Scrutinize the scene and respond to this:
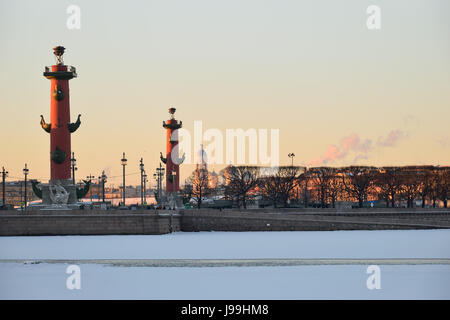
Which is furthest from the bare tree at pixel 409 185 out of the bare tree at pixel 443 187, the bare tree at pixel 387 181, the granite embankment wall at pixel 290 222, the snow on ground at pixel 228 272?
the snow on ground at pixel 228 272

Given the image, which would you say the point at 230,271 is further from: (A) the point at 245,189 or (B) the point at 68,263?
(A) the point at 245,189

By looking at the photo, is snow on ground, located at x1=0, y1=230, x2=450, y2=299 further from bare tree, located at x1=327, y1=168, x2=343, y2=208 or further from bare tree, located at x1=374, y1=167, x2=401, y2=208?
bare tree, located at x1=327, y1=168, x2=343, y2=208

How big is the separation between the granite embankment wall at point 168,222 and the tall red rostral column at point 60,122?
6.61 m

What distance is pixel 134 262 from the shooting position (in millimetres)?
38406

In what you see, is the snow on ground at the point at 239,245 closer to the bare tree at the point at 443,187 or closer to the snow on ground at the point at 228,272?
the snow on ground at the point at 228,272

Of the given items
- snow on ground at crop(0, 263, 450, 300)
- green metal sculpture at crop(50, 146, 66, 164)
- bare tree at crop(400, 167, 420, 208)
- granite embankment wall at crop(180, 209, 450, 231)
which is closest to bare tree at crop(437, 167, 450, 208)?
bare tree at crop(400, 167, 420, 208)

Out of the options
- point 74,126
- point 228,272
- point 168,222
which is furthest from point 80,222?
point 228,272

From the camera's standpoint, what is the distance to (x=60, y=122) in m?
65.9

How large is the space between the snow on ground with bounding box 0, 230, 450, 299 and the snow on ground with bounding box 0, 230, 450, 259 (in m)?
0.05

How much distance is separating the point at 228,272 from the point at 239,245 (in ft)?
50.7

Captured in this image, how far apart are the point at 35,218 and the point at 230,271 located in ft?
94.6

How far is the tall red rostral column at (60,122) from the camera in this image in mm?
65500

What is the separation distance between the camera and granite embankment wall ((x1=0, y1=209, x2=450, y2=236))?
193 ft
